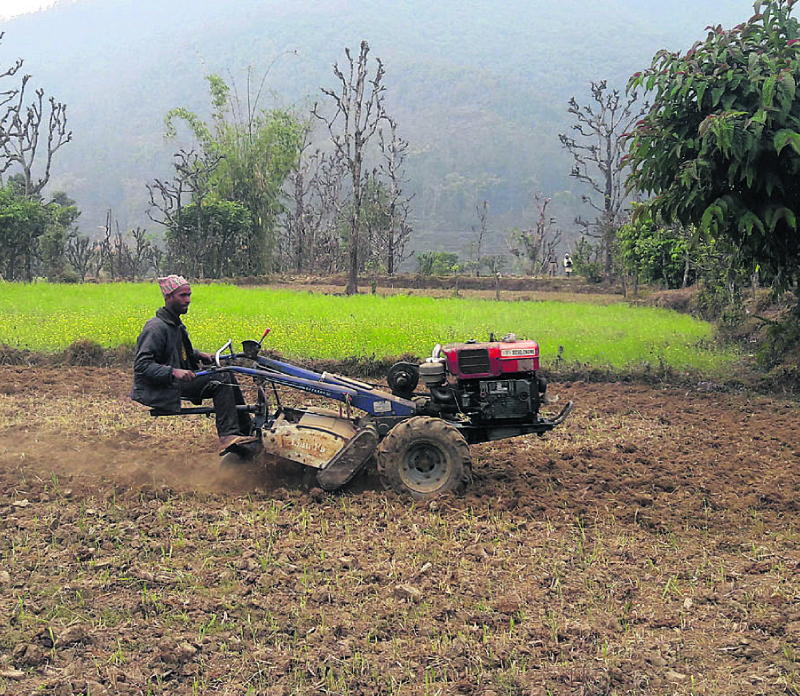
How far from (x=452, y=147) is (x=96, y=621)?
497 ft

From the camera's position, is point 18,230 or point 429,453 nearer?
point 429,453

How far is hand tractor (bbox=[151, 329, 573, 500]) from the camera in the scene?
260 inches

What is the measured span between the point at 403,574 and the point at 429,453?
1.62 meters

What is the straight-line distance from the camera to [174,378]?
261 inches

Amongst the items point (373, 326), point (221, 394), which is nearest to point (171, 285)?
point (221, 394)

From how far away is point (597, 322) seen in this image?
17.4m

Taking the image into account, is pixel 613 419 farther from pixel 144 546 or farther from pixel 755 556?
pixel 144 546

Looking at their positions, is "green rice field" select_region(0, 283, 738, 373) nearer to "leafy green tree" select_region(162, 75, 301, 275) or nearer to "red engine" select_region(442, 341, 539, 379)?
"red engine" select_region(442, 341, 539, 379)

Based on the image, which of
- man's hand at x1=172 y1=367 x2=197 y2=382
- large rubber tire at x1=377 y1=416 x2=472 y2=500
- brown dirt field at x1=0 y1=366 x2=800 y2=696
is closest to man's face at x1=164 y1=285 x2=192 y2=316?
man's hand at x1=172 y1=367 x2=197 y2=382

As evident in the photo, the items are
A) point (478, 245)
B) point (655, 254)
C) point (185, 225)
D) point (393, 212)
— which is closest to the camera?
point (655, 254)

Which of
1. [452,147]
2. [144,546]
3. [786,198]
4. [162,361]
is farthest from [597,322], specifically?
Result: [452,147]

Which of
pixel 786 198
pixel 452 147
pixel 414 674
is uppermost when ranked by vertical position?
pixel 452 147

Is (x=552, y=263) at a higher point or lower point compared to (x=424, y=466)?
higher

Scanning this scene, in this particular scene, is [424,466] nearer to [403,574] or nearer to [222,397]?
[403,574]
